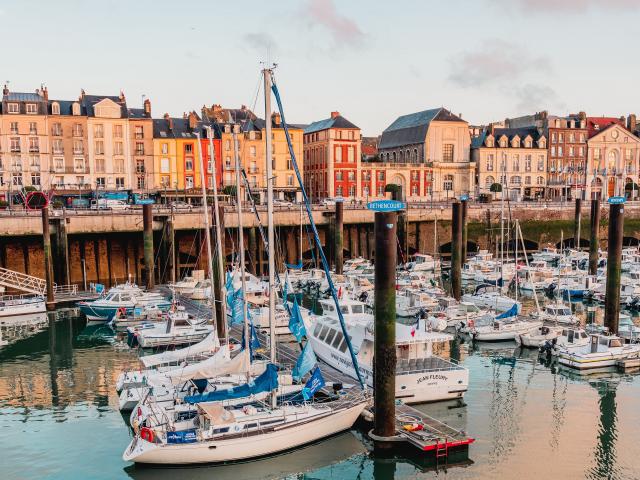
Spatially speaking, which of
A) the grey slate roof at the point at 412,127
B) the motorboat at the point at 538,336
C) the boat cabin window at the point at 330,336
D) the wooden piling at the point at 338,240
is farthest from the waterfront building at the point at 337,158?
the boat cabin window at the point at 330,336

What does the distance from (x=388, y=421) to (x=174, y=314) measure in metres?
17.7

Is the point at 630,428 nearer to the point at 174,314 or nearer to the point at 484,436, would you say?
the point at 484,436

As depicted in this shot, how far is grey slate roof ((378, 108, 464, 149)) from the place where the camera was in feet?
271

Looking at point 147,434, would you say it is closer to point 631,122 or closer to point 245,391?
point 245,391

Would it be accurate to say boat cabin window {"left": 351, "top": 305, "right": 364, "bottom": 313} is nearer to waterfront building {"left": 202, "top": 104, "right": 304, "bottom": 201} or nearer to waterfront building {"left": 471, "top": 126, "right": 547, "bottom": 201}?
waterfront building {"left": 202, "top": 104, "right": 304, "bottom": 201}

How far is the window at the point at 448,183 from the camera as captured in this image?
83.5 meters

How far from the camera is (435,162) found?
81.9m

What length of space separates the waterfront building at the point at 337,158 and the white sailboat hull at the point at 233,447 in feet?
194

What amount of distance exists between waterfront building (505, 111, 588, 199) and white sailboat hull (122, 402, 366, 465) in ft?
252

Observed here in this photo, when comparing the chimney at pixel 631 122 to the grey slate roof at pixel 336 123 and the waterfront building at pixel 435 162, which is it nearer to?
the waterfront building at pixel 435 162

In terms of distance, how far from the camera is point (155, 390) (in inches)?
870

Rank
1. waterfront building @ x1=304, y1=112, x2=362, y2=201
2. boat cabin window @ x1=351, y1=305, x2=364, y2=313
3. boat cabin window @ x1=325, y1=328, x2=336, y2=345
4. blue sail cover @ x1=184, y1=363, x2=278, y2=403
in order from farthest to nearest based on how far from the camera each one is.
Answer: waterfront building @ x1=304, y1=112, x2=362, y2=201
boat cabin window @ x1=351, y1=305, x2=364, y2=313
boat cabin window @ x1=325, y1=328, x2=336, y2=345
blue sail cover @ x1=184, y1=363, x2=278, y2=403

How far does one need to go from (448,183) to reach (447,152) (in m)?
4.15

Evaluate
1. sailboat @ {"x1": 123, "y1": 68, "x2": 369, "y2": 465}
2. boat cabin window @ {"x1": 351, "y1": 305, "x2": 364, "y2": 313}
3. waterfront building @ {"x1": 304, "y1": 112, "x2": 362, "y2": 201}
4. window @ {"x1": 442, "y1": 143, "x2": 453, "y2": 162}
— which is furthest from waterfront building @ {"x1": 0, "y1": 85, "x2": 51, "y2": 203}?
sailboat @ {"x1": 123, "y1": 68, "x2": 369, "y2": 465}
